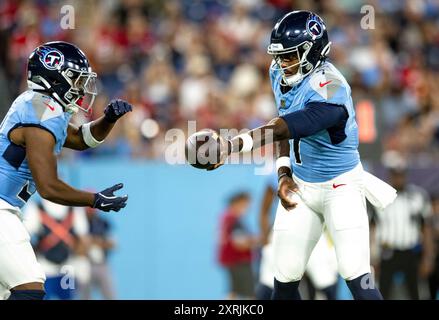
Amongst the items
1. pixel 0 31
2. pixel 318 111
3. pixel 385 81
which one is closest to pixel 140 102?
pixel 0 31

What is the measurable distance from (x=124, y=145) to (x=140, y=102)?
0.69 m

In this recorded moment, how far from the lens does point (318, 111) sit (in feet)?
16.6

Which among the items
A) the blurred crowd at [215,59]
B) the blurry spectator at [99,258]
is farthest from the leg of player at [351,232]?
the blurry spectator at [99,258]

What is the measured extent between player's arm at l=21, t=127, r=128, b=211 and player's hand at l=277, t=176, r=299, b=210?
1.01 m

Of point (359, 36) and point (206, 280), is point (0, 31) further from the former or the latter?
point (359, 36)

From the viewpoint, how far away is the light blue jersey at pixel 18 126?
16.8ft

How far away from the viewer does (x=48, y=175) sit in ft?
16.4

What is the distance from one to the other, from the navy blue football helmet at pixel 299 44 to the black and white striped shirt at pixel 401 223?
393 cm

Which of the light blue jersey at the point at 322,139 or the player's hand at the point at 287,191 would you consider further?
the player's hand at the point at 287,191

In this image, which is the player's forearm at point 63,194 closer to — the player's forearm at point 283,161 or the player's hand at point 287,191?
the player's hand at point 287,191

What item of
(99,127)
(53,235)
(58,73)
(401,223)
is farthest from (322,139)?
(53,235)

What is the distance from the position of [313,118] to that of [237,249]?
449cm

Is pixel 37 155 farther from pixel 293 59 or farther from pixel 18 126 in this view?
pixel 293 59
